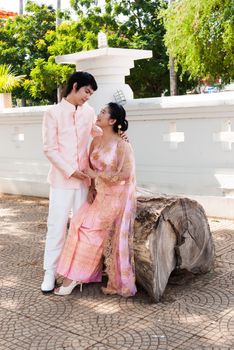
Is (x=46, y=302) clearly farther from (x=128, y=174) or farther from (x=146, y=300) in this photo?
(x=128, y=174)

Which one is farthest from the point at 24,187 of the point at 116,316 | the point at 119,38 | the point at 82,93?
the point at 119,38

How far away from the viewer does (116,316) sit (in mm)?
3613

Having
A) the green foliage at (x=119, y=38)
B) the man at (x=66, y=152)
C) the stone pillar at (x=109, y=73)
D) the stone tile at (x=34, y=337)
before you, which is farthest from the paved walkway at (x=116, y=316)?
the green foliage at (x=119, y=38)

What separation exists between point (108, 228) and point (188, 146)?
114 inches

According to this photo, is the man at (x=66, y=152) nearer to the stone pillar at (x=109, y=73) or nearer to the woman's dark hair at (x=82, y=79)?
the woman's dark hair at (x=82, y=79)

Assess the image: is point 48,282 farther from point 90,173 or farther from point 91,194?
point 90,173

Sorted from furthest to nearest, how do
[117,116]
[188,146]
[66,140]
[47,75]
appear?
[47,75] → [188,146] → [66,140] → [117,116]

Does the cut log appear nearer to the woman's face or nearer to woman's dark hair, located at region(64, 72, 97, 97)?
the woman's face

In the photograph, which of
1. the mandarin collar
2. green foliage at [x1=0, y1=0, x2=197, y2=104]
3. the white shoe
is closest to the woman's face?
the mandarin collar

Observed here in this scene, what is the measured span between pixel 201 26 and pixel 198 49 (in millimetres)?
674

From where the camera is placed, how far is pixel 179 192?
6723 mm

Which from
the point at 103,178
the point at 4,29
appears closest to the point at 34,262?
the point at 103,178

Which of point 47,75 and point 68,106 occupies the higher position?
point 47,75

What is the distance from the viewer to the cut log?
3850mm
